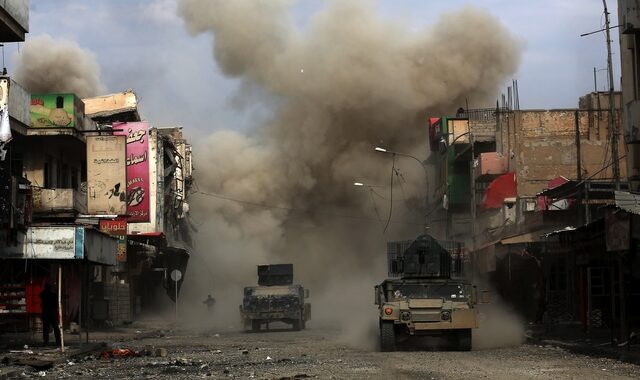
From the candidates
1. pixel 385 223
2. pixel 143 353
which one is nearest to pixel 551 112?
pixel 385 223

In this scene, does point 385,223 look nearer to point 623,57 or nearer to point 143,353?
point 623,57

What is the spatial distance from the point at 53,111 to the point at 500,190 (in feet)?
96.0

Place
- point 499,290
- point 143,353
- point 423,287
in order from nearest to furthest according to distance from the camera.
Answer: point 143,353
point 423,287
point 499,290

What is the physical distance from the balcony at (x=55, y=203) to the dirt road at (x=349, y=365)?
443 inches

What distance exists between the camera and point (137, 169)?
132ft

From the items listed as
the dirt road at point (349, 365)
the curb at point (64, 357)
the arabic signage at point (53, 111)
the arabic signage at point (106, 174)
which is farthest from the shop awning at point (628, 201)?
the arabic signage at point (53, 111)

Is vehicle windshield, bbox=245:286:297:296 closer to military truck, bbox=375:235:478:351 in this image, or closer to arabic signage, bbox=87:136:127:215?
arabic signage, bbox=87:136:127:215

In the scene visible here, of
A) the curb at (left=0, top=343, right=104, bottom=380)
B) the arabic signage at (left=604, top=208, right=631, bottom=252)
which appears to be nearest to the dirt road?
the curb at (left=0, top=343, right=104, bottom=380)

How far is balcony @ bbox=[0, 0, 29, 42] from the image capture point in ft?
75.1

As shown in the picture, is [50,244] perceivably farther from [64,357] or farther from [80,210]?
[80,210]

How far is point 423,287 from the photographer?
2183 cm

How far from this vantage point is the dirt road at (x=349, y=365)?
1394 cm

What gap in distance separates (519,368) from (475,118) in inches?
1934

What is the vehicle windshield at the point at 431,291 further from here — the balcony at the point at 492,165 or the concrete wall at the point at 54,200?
the balcony at the point at 492,165
